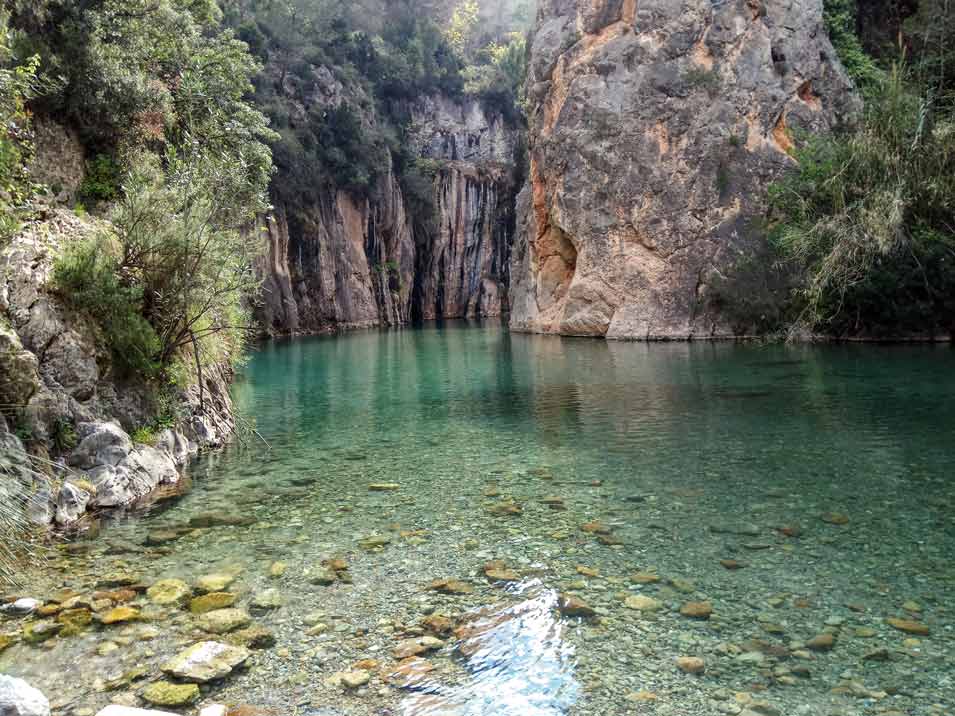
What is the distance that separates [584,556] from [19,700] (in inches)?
136

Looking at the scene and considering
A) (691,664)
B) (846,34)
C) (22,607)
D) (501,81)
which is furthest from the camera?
(501,81)

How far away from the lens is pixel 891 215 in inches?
596

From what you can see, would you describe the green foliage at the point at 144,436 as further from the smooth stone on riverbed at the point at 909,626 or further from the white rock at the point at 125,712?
the smooth stone on riverbed at the point at 909,626

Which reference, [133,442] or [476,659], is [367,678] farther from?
[133,442]

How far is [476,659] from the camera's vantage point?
3775mm

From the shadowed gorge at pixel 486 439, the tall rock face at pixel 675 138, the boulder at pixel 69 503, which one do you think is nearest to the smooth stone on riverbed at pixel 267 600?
the shadowed gorge at pixel 486 439

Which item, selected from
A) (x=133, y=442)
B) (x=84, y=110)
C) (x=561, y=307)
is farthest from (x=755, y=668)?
(x=561, y=307)

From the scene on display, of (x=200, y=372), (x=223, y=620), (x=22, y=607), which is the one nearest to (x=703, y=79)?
(x=200, y=372)

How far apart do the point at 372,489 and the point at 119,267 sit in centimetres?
382

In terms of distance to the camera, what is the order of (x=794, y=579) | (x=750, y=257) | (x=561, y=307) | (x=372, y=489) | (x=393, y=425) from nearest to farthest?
(x=794, y=579), (x=372, y=489), (x=393, y=425), (x=750, y=257), (x=561, y=307)

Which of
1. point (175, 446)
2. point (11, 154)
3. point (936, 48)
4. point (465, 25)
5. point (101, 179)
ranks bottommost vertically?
point (175, 446)

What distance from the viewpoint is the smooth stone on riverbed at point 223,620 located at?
13.6 ft

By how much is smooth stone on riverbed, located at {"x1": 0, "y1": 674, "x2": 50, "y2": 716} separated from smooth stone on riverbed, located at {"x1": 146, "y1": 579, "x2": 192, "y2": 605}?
4.97ft

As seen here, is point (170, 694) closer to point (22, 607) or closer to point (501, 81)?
point (22, 607)
